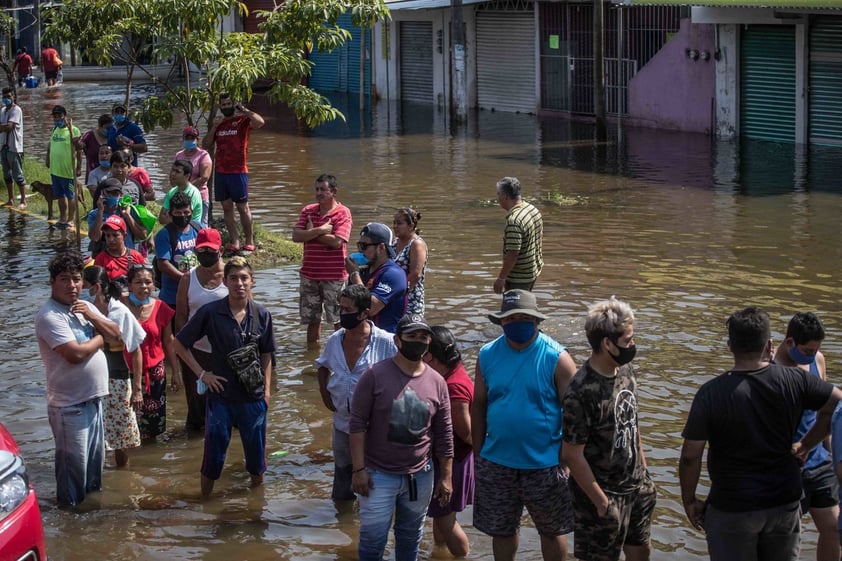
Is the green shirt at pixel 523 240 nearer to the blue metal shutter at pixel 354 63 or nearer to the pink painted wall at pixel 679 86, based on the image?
the pink painted wall at pixel 679 86

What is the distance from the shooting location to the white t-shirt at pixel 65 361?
24.8 feet

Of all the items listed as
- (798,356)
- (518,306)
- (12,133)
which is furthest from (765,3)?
(518,306)

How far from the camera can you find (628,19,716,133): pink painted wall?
2619 cm

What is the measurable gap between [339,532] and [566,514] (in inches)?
72.4

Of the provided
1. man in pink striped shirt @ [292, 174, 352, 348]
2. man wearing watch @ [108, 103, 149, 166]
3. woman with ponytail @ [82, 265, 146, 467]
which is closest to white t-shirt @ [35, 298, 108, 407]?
woman with ponytail @ [82, 265, 146, 467]

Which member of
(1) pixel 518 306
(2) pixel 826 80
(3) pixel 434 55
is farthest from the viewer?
(3) pixel 434 55

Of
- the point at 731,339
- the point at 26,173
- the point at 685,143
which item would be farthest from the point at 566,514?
the point at 685,143

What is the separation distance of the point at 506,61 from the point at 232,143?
18885 mm

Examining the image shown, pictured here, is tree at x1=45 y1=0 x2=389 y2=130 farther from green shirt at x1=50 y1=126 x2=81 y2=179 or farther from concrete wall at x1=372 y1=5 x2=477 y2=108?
concrete wall at x1=372 y1=5 x2=477 y2=108

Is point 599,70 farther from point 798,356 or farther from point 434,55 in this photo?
point 798,356

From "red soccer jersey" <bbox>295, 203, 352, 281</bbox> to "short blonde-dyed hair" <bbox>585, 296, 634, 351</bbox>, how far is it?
16.9ft

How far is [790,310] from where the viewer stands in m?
12.3

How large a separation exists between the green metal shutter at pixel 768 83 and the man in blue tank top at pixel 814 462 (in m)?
19.0

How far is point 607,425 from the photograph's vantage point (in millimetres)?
5949
